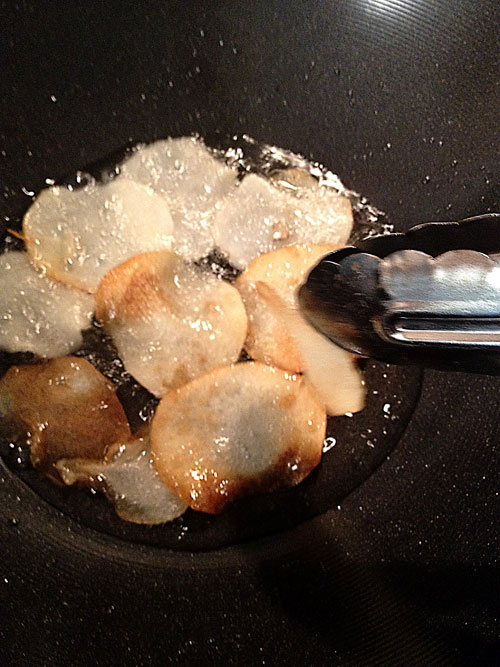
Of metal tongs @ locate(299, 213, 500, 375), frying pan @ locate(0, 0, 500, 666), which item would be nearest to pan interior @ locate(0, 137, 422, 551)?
frying pan @ locate(0, 0, 500, 666)

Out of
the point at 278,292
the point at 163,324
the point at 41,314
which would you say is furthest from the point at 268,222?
the point at 41,314

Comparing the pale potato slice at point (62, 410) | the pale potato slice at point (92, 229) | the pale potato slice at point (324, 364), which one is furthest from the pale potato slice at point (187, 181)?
the pale potato slice at point (62, 410)

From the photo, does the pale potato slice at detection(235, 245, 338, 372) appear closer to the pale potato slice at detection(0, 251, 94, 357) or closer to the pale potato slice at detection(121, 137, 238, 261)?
the pale potato slice at detection(121, 137, 238, 261)

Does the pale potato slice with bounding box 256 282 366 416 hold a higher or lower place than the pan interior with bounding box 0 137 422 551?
higher

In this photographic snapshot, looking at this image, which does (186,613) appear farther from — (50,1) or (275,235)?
(50,1)

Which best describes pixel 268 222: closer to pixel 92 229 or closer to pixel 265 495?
pixel 92 229

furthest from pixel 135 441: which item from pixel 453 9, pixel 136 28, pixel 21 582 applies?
pixel 453 9
